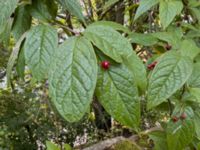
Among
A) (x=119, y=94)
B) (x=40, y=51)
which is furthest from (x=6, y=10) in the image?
(x=119, y=94)

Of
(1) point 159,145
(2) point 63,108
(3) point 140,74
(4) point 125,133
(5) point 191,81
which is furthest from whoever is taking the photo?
(4) point 125,133

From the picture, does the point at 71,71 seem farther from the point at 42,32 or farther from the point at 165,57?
the point at 165,57

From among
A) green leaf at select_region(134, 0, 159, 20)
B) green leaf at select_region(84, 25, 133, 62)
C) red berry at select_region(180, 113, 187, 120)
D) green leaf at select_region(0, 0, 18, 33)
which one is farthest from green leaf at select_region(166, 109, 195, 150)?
green leaf at select_region(0, 0, 18, 33)

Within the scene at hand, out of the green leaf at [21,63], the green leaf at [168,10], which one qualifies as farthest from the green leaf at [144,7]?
the green leaf at [21,63]

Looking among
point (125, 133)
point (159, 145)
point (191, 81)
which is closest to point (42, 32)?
point (191, 81)

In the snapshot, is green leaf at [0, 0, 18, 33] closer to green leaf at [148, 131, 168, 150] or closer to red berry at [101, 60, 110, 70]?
red berry at [101, 60, 110, 70]

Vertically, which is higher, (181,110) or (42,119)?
(181,110)

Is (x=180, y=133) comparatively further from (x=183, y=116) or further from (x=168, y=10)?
(x=168, y=10)
